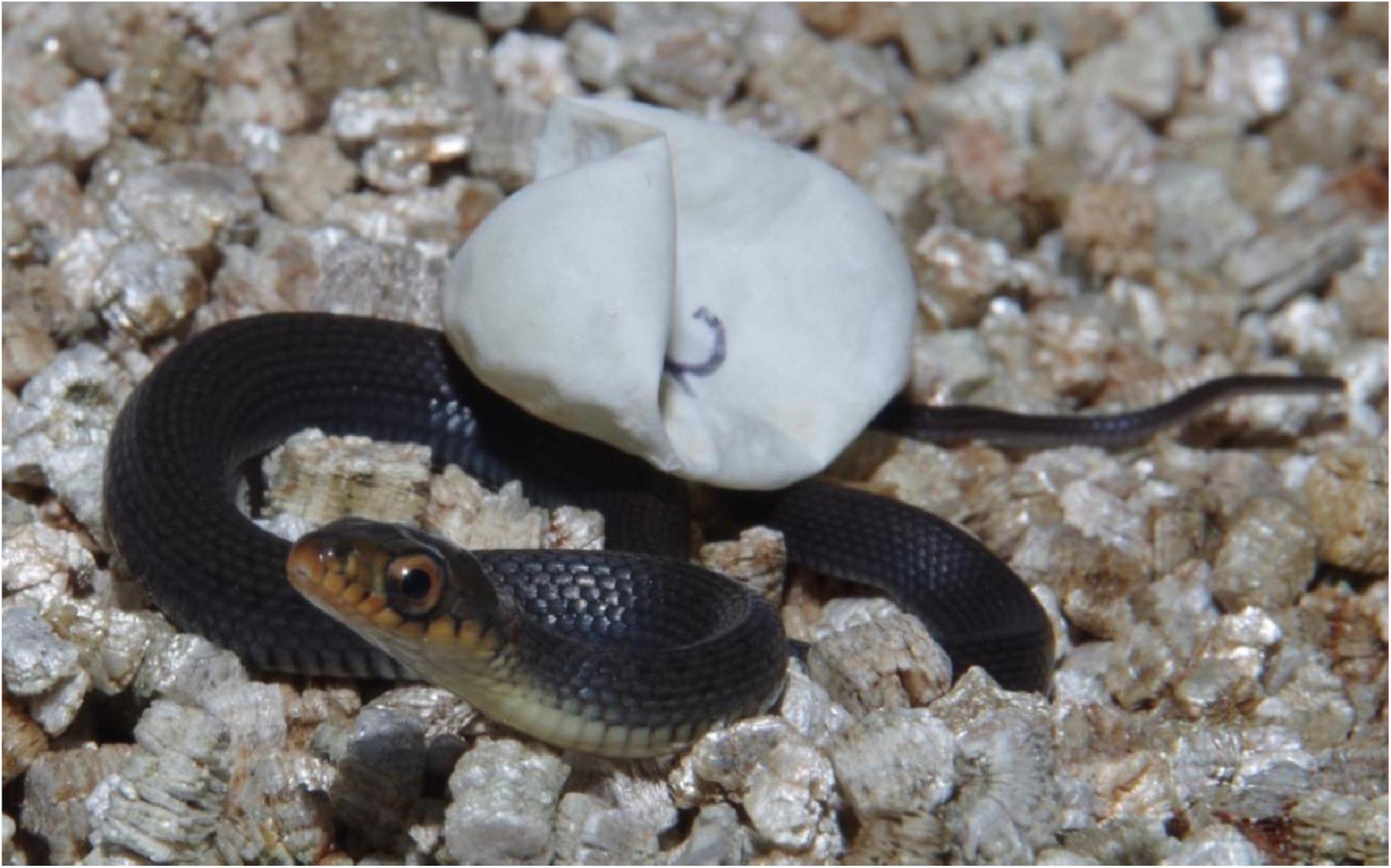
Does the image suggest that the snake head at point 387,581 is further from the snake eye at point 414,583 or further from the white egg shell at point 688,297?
the white egg shell at point 688,297

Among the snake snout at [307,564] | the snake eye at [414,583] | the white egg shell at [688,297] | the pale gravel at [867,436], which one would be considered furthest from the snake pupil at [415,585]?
the white egg shell at [688,297]

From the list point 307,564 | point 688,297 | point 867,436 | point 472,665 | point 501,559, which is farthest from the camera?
point 867,436

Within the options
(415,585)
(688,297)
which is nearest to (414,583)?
(415,585)

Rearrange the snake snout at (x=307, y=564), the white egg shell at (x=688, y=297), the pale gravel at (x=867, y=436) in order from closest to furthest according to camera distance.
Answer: the snake snout at (x=307, y=564) → the pale gravel at (x=867, y=436) → the white egg shell at (x=688, y=297)

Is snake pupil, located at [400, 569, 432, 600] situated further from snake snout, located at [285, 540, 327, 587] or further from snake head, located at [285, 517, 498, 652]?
snake snout, located at [285, 540, 327, 587]

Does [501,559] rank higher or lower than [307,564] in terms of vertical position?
lower

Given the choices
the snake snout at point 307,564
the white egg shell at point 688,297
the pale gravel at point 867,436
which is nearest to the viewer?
the snake snout at point 307,564

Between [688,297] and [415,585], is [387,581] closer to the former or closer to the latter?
[415,585]

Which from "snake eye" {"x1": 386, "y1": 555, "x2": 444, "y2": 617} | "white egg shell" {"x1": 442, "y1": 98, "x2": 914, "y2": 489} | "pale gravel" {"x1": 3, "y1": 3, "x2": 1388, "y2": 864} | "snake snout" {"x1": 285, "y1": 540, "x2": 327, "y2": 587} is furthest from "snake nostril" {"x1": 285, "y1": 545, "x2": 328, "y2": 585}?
"white egg shell" {"x1": 442, "y1": 98, "x2": 914, "y2": 489}
